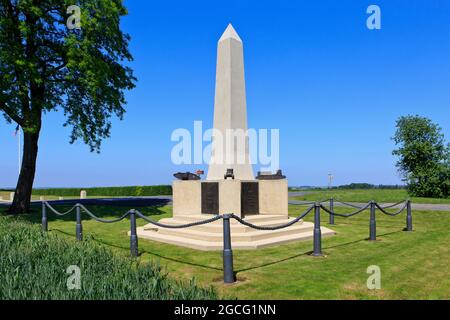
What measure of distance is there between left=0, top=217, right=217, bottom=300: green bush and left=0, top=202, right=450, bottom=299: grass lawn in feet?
3.71

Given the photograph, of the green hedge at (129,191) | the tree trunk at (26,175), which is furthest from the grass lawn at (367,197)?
the tree trunk at (26,175)

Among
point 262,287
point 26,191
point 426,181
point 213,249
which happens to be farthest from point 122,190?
point 262,287

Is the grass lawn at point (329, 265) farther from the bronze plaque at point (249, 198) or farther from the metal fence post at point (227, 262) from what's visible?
the bronze plaque at point (249, 198)

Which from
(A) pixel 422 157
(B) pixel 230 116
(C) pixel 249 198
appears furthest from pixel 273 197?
(A) pixel 422 157

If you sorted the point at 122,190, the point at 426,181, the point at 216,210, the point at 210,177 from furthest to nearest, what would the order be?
the point at 122,190
the point at 426,181
the point at 210,177
the point at 216,210

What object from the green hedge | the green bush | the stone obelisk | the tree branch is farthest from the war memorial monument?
the green hedge

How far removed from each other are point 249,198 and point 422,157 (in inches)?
1047

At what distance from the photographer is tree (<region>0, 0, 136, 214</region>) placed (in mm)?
15477

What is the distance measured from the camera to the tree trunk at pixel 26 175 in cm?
1808

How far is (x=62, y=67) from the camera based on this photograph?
17.9 metres

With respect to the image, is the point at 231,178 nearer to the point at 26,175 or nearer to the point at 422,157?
the point at 26,175
